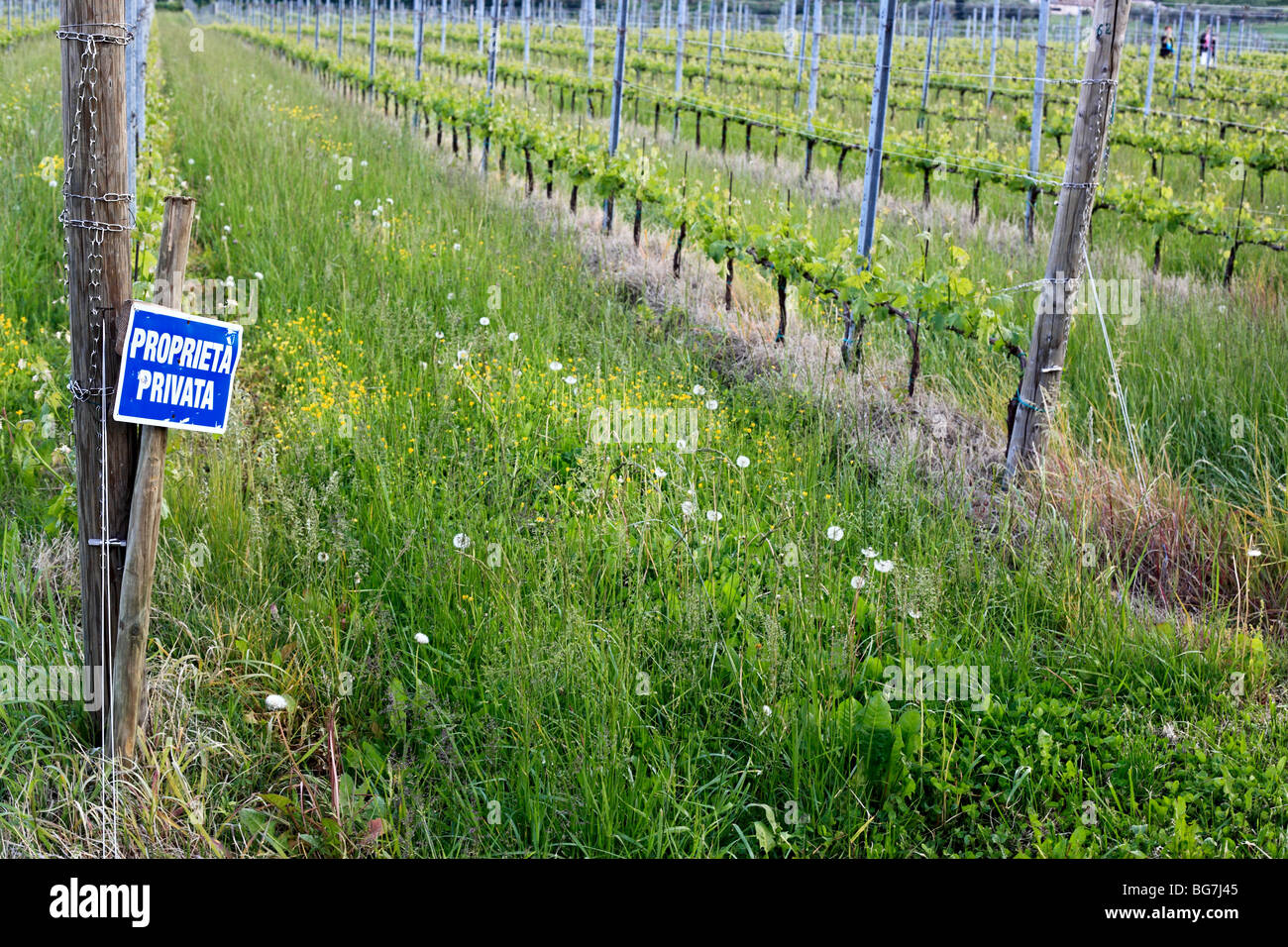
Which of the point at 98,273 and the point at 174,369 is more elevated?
the point at 98,273

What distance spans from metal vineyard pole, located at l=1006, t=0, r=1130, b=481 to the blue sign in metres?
3.35

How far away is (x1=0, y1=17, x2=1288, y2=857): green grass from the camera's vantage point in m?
2.78

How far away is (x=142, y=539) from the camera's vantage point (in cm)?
265

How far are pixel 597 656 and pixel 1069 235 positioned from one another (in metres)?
2.93

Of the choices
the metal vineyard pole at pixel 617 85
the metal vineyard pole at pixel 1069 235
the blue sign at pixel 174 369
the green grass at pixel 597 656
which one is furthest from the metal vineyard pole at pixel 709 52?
the blue sign at pixel 174 369

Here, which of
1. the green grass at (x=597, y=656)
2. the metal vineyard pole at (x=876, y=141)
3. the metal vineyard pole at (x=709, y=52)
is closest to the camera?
the green grass at (x=597, y=656)

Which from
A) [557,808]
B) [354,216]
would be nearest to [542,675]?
[557,808]

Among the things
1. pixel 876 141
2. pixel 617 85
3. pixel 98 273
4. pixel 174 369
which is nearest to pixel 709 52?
pixel 617 85

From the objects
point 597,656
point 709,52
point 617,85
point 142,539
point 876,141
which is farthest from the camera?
point 709,52

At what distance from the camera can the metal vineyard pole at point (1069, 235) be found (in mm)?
4332

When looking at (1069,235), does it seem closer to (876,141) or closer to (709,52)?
(876,141)

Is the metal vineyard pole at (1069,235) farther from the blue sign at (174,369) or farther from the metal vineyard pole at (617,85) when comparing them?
the metal vineyard pole at (617,85)

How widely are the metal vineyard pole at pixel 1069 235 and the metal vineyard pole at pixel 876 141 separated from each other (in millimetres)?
1554
